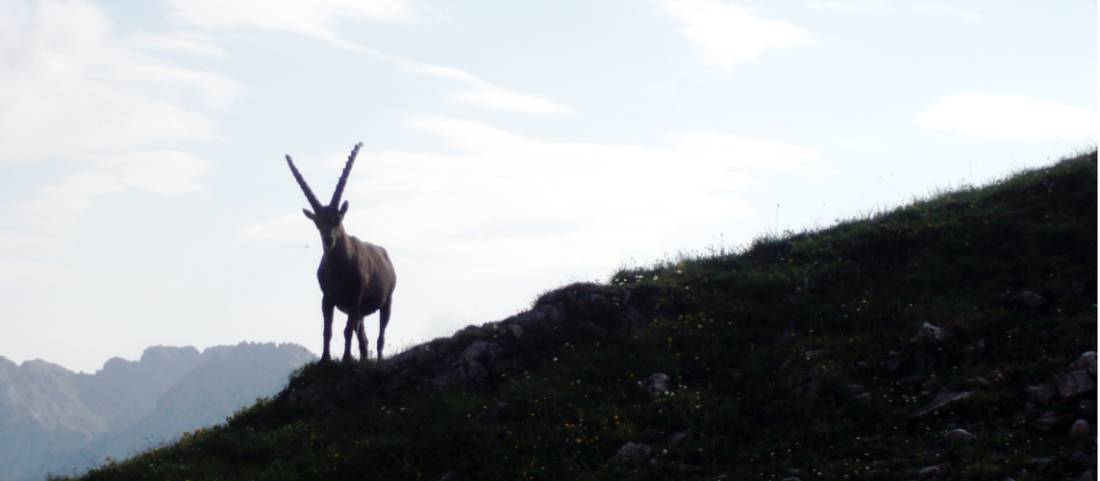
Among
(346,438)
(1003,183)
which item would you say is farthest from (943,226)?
(346,438)

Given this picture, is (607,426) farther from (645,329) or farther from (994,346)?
(994,346)

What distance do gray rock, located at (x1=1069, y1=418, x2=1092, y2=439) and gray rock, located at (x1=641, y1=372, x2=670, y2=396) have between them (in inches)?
227

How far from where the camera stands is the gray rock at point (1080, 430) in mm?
13680

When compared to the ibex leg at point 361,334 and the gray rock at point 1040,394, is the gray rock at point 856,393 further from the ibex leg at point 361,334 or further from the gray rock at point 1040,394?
the ibex leg at point 361,334

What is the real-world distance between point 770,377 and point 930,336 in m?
2.21

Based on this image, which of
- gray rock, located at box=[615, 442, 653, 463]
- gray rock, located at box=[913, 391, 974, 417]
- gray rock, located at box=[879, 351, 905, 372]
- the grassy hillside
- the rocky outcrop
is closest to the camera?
the grassy hillside

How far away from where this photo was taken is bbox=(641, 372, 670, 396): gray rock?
18281mm

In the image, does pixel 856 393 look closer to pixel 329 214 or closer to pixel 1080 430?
pixel 1080 430

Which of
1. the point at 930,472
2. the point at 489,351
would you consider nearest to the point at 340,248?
the point at 489,351

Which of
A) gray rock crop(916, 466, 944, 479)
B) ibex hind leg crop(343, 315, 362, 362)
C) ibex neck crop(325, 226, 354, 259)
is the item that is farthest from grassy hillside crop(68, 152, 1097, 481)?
ibex neck crop(325, 226, 354, 259)

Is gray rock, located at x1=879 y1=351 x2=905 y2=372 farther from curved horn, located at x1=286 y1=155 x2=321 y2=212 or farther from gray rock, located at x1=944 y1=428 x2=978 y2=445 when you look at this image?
curved horn, located at x1=286 y1=155 x2=321 y2=212

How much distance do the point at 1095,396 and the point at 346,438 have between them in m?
10.1

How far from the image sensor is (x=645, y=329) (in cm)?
2064

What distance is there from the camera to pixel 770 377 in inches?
711
